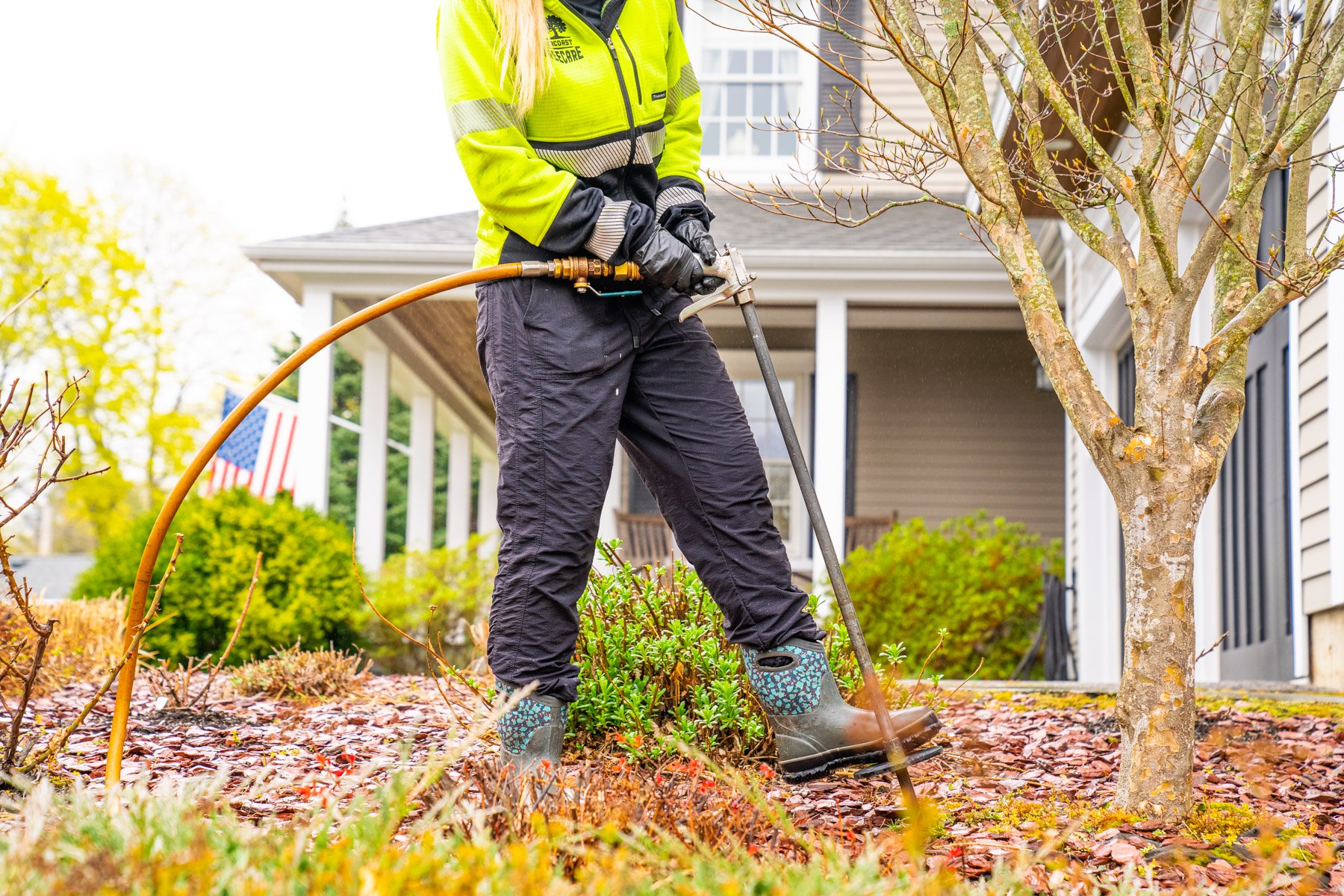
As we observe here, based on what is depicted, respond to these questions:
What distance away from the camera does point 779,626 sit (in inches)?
96.5

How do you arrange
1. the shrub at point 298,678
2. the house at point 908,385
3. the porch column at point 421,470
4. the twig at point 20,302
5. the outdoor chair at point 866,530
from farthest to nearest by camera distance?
1. the porch column at point 421,470
2. the outdoor chair at point 866,530
3. the house at point 908,385
4. the shrub at point 298,678
5. the twig at point 20,302

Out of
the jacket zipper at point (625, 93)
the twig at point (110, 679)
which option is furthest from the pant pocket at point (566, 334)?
the twig at point (110, 679)

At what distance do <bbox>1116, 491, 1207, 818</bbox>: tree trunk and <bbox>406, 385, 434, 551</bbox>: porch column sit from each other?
31.2 feet

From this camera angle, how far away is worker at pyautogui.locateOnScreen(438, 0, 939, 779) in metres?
2.41

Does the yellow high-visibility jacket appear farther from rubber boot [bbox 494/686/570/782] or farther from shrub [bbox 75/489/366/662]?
shrub [bbox 75/489/366/662]

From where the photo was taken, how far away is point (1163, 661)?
7.41 ft

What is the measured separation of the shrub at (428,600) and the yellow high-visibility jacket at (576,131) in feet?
16.0

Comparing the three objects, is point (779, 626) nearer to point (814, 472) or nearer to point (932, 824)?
point (932, 824)

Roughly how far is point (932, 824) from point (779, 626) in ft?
1.55

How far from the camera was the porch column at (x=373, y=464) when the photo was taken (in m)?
9.34

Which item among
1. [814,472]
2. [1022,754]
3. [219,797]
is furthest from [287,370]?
[814,472]

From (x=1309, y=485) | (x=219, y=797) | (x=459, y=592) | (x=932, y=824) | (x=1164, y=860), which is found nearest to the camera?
(x=219, y=797)

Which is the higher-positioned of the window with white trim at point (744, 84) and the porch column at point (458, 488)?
the window with white trim at point (744, 84)

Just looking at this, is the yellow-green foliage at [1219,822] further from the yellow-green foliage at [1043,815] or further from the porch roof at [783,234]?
the porch roof at [783,234]
